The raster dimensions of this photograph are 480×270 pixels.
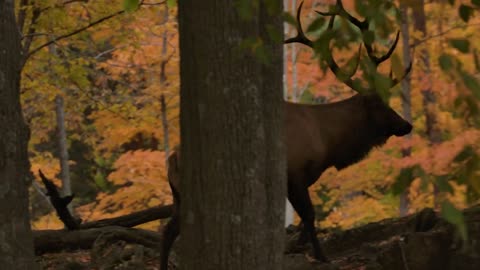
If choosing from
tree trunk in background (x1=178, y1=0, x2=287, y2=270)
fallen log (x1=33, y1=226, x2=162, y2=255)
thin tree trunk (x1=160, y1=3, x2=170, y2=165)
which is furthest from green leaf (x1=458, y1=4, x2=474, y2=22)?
thin tree trunk (x1=160, y1=3, x2=170, y2=165)

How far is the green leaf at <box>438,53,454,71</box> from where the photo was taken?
6.24ft

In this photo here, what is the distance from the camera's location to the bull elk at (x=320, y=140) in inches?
278

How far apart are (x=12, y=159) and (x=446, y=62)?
3.71 metres

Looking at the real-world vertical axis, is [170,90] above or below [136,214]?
above

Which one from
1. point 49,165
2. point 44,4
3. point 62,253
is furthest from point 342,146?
point 49,165

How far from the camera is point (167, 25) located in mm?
16500

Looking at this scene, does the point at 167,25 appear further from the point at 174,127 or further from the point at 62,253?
the point at 62,253

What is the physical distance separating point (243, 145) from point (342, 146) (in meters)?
4.24

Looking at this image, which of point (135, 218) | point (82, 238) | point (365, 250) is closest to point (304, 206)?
point (365, 250)

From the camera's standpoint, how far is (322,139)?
7555mm

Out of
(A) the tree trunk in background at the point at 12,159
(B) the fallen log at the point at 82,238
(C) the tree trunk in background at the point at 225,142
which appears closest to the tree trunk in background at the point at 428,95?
(B) the fallen log at the point at 82,238

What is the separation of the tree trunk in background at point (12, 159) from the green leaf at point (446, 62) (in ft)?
12.0

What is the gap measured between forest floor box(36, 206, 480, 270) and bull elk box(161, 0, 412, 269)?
411mm

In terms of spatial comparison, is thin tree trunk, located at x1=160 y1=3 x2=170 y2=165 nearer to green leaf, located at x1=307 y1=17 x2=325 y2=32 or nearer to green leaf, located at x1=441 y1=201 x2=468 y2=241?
green leaf, located at x1=307 y1=17 x2=325 y2=32
